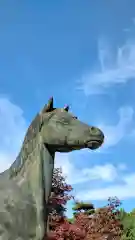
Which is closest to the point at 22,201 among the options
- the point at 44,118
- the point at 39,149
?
the point at 39,149

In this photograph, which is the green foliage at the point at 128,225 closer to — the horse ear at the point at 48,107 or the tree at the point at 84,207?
the tree at the point at 84,207

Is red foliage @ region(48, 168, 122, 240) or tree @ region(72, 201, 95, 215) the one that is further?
tree @ region(72, 201, 95, 215)

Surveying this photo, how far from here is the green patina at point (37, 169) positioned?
4.83m

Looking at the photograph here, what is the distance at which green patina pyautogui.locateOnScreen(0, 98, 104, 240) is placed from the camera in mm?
4827

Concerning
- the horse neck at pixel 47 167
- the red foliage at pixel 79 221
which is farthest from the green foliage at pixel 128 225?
the horse neck at pixel 47 167

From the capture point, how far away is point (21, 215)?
486 centimetres

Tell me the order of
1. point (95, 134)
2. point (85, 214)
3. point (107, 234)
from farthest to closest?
point (85, 214)
point (107, 234)
point (95, 134)

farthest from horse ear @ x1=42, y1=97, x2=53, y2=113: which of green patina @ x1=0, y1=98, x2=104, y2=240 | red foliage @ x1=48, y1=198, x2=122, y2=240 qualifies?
red foliage @ x1=48, y1=198, x2=122, y2=240

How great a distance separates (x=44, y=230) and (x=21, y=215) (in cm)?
30

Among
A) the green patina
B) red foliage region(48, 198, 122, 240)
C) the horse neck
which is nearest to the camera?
the green patina

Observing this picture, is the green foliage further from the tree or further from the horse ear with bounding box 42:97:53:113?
Answer: the horse ear with bounding box 42:97:53:113

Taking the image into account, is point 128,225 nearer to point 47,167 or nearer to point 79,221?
point 79,221

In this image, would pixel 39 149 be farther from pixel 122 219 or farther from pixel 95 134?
pixel 122 219

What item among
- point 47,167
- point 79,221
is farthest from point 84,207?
point 47,167
